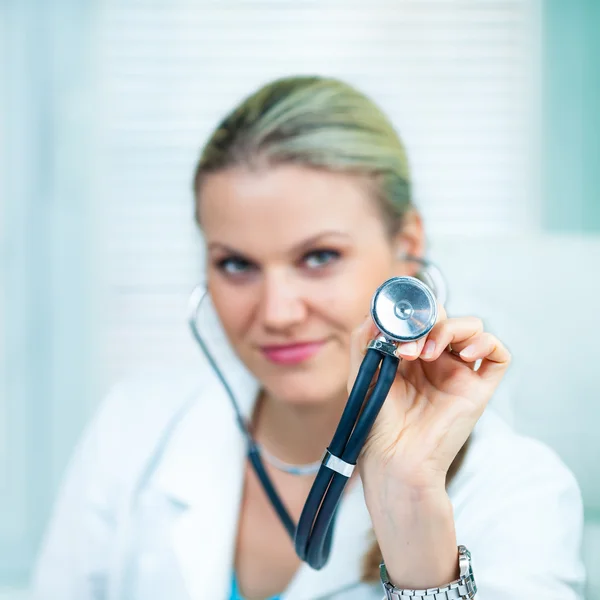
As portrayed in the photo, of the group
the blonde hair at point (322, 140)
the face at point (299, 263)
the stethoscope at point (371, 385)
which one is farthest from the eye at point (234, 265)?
the stethoscope at point (371, 385)

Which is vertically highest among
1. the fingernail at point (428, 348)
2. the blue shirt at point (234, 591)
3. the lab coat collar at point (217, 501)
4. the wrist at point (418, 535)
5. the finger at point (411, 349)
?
the finger at point (411, 349)

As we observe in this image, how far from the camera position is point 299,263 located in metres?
0.71

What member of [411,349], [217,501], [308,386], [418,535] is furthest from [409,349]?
[217,501]

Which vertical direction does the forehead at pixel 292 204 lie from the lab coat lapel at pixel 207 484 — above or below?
above

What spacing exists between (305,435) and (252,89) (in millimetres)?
495

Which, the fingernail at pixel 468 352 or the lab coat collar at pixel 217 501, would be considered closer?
the fingernail at pixel 468 352

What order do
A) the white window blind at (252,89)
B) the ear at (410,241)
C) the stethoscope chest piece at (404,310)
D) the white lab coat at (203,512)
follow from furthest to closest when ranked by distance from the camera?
1. the white window blind at (252,89)
2. the ear at (410,241)
3. the white lab coat at (203,512)
4. the stethoscope chest piece at (404,310)

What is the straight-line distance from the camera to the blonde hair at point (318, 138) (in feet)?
2.38

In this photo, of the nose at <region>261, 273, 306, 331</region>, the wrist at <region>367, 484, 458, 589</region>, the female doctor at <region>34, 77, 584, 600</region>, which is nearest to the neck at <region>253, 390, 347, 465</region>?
the female doctor at <region>34, 77, 584, 600</region>

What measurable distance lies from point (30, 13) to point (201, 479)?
74 centimetres

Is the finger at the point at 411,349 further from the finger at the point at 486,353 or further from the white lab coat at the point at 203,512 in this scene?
the white lab coat at the point at 203,512

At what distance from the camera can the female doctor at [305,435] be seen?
0.55 metres

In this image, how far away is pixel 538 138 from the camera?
2.88 ft

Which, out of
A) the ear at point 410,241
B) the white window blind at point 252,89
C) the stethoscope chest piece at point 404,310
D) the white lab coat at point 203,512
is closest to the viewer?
the stethoscope chest piece at point 404,310
